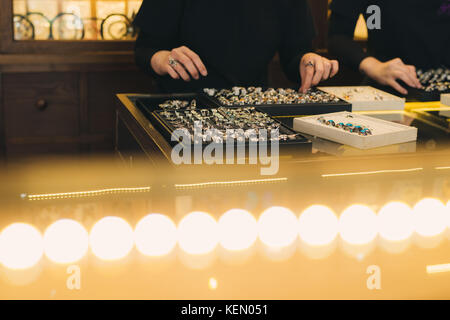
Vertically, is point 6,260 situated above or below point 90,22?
below

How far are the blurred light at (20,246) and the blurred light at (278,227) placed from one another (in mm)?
281

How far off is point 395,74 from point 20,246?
1.34 metres

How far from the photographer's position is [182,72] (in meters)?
1.51

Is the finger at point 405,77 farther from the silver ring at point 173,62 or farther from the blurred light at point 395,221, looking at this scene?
the blurred light at point 395,221

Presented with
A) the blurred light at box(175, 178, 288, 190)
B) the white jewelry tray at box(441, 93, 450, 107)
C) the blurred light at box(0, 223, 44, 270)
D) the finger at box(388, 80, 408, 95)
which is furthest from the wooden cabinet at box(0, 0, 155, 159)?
the blurred light at box(0, 223, 44, 270)

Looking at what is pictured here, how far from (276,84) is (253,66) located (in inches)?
47.9

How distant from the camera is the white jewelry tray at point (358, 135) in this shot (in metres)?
1.09

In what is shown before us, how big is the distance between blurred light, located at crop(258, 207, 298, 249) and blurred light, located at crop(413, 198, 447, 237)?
176 mm

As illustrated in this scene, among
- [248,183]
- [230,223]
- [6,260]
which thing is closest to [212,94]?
[248,183]

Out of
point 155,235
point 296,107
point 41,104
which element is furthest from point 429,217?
point 41,104

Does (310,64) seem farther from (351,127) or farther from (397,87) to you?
(351,127)

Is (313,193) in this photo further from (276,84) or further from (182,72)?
(276,84)

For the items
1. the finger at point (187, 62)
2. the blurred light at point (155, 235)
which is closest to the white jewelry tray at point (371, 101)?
the finger at point (187, 62)

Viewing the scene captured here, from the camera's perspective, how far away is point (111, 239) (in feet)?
2.36
